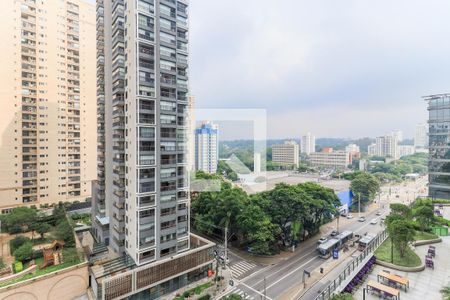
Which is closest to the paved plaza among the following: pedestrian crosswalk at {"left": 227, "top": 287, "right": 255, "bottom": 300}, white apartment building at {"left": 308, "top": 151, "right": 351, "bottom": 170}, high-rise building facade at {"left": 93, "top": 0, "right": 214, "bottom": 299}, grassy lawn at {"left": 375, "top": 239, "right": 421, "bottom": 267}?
grassy lawn at {"left": 375, "top": 239, "right": 421, "bottom": 267}

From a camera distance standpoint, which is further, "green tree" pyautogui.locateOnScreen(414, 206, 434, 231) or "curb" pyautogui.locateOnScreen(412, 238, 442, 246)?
"green tree" pyautogui.locateOnScreen(414, 206, 434, 231)

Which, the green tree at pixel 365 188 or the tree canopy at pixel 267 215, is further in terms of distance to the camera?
the green tree at pixel 365 188

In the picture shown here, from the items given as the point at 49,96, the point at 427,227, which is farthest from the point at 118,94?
the point at 427,227

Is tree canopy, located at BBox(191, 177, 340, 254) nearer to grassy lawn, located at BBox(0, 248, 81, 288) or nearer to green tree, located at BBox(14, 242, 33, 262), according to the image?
grassy lawn, located at BBox(0, 248, 81, 288)

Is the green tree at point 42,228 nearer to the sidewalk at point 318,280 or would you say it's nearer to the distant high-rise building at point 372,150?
the sidewalk at point 318,280

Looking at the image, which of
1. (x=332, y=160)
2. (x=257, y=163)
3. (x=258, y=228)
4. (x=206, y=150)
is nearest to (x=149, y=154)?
(x=258, y=228)

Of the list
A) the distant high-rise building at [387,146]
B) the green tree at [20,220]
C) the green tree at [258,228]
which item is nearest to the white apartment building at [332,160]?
the distant high-rise building at [387,146]
